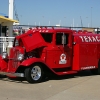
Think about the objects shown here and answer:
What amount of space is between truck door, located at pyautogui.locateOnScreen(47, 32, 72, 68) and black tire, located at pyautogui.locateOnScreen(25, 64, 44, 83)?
0.65 m

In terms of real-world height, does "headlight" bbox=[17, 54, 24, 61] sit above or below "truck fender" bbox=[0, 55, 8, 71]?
above

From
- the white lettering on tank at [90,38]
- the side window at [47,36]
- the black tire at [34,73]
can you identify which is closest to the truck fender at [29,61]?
the black tire at [34,73]

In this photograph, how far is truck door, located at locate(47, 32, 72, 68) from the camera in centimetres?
1000

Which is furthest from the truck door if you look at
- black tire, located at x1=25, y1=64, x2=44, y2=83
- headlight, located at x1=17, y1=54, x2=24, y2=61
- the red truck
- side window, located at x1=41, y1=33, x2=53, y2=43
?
headlight, located at x1=17, y1=54, x2=24, y2=61

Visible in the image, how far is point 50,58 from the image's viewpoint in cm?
995

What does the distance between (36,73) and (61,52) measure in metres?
1.47

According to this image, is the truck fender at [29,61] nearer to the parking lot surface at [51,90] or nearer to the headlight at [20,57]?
the headlight at [20,57]

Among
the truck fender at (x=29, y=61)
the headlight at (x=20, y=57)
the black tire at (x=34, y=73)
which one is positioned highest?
the headlight at (x=20, y=57)

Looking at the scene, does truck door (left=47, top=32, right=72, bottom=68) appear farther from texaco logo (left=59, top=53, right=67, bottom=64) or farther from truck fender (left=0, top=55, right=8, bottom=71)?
truck fender (left=0, top=55, right=8, bottom=71)

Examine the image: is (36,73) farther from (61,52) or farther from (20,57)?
(61,52)

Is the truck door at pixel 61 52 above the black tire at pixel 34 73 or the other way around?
above

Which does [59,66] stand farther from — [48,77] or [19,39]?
[19,39]

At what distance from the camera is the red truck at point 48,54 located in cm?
940

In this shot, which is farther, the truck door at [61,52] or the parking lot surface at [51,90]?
the truck door at [61,52]
